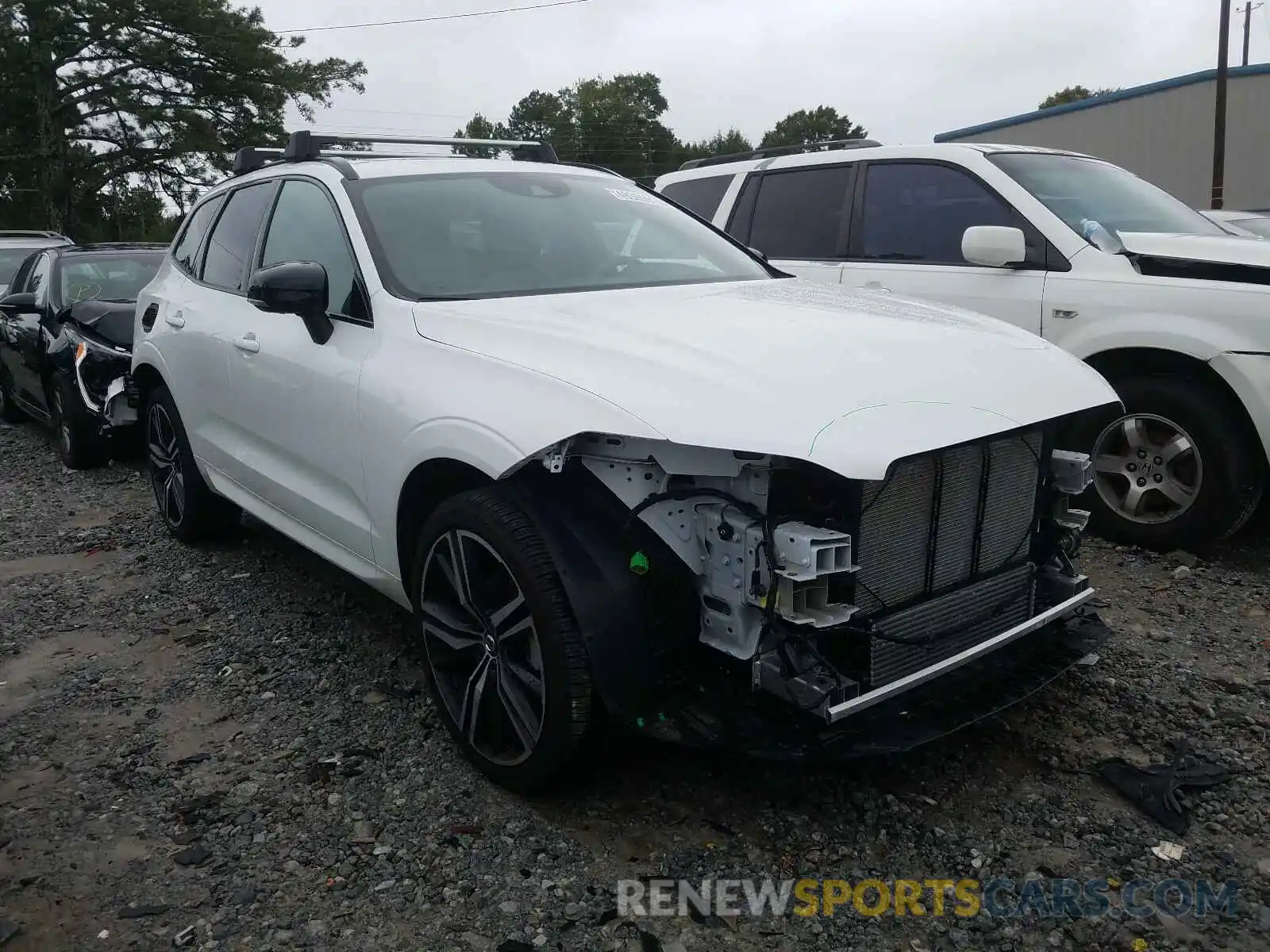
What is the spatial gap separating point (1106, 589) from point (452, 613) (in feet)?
9.45

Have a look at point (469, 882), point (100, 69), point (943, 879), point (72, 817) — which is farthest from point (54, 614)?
→ point (100, 69)

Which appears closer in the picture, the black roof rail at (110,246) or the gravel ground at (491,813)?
the gravel ground at (491,813)

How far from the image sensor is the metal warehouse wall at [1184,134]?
2447 centimetres

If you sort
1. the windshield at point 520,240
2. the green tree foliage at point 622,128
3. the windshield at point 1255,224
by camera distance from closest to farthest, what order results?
1. the windshield at point 520,240
2. the windshield at point 1255,224
3. the green tree foliage at point 622,128

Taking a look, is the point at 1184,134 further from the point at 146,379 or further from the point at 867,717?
the point at 867,717

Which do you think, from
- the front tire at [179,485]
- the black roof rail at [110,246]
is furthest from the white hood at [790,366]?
the black roof rail at [110,246]

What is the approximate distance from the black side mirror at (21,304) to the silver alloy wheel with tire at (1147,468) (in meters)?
7.36

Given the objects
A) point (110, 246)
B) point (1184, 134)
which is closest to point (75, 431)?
Answer: point (110, 246)

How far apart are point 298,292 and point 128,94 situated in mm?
32152

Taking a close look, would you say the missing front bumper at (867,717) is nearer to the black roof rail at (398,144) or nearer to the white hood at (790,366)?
the white hood at (790,366)

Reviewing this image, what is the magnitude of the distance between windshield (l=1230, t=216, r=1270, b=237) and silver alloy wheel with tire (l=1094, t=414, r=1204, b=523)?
4037mm

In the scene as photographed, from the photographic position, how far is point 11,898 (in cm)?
260

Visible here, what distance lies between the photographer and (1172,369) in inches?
182

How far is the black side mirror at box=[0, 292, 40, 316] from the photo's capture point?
7.56 m
